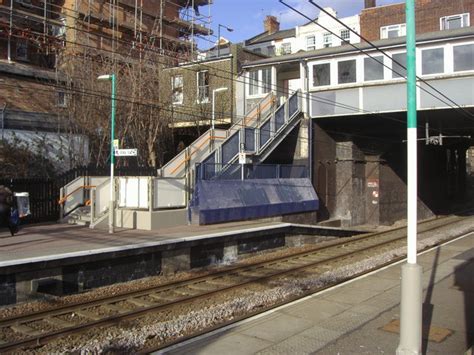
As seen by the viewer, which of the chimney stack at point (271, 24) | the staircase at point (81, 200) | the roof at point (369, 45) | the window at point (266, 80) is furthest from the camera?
the chimney stack at point (271, 24)

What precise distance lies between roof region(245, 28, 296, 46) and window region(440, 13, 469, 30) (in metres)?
17.4

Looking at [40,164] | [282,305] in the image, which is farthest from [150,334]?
[40,164]

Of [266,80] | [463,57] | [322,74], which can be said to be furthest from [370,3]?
[463,57]

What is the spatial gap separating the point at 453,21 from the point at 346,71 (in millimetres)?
18885

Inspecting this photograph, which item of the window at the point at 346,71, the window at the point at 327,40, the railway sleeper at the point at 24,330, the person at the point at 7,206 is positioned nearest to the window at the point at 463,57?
the window at the point at 346,71

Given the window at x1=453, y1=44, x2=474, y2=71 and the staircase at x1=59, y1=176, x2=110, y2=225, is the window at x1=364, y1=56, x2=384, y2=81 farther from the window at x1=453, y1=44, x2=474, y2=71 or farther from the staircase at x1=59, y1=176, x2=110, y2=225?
the staircase at x1=59, y1=176, x2=110, y2=225

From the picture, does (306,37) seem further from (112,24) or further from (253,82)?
(253,82)

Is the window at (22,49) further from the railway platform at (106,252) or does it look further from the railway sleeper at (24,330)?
the railway sleeper at (24,330)

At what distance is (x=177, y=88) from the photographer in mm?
32656

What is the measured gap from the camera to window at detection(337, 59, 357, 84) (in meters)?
25.9

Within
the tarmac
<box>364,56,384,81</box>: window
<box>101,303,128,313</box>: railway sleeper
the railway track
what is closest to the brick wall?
<box>364,56,384,81</box>: window

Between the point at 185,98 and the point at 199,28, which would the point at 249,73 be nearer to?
the point at 185,98

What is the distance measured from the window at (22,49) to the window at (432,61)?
2477 cm

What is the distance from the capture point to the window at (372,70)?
25203 millimetres
